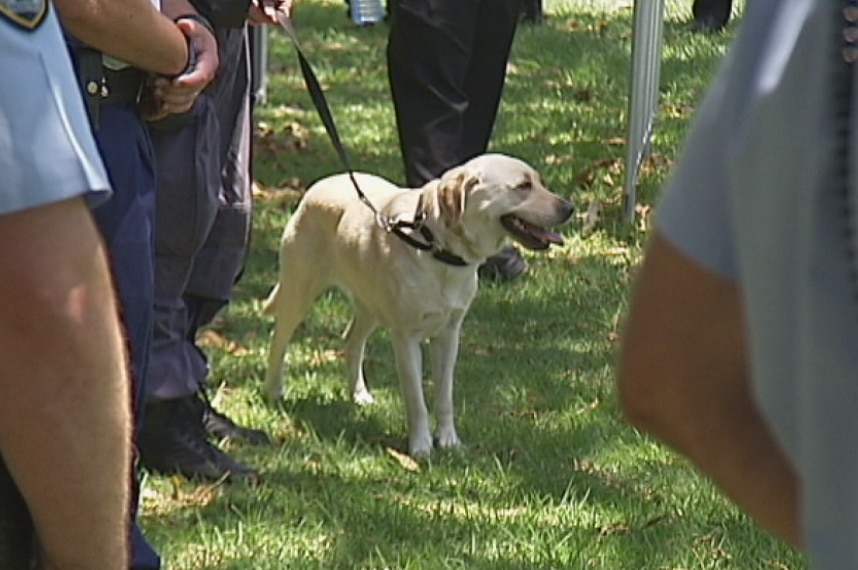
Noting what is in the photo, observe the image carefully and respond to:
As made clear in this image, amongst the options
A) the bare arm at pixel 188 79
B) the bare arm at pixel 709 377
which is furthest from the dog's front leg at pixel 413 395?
the bare arm at pixel 709 377

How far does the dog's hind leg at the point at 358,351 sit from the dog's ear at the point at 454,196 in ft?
1.86

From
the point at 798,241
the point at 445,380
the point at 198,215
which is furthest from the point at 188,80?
the point at 798,241

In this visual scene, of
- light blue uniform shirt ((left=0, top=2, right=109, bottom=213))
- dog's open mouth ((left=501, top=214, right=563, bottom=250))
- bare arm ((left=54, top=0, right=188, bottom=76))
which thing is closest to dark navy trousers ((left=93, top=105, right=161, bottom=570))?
bare arm ((left=54, top=0, right=188, bottom=76))

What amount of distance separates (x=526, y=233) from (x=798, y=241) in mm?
4472

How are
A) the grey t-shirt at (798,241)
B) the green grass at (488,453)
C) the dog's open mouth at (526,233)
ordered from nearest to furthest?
the grey t-shirt at (798,241) → the green grass at (488,453) → the dog's open mouth at (526,233)

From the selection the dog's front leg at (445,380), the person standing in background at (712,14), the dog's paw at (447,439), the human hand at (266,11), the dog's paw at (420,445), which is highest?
the human hand at (266,11)

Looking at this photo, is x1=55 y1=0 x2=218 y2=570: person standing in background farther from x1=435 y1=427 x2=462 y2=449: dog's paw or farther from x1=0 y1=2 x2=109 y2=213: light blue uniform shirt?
x1=435 y1=427 x2=462 y2=449: dog's paw

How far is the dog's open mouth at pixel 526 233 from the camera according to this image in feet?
18.4

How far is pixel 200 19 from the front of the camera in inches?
150

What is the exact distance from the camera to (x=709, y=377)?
1.33m

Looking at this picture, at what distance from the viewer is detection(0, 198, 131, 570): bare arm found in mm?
2191

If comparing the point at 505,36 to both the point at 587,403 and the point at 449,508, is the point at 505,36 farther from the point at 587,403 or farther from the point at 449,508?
the point at 449,508

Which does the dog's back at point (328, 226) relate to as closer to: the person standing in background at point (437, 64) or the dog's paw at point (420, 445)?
the dog's paw at point (420, 445)

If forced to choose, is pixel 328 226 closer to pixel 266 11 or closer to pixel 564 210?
pixel 564 210
